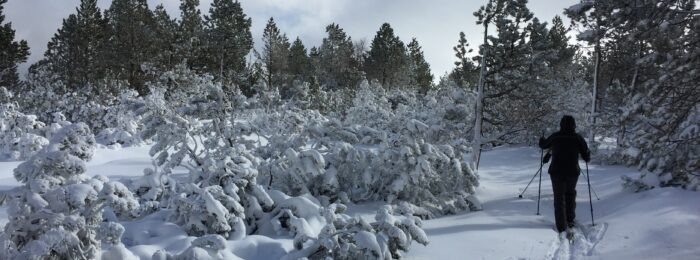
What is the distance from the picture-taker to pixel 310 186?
7.50 metres

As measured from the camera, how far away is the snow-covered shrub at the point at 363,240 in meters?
4.22

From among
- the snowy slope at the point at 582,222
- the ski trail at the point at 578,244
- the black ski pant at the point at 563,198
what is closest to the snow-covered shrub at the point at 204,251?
the snowy slope at the point at 582,222

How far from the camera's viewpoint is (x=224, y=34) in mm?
35219

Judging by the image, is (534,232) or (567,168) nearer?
(534,232)

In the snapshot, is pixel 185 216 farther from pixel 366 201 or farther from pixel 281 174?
pixel 366 201

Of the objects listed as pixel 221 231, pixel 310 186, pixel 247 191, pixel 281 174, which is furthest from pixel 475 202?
pixel 221 231

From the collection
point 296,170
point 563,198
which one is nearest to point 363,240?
point 296,170

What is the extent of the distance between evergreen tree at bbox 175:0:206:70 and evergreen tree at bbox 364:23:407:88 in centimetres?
1674

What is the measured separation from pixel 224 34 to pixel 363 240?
33.8 metres

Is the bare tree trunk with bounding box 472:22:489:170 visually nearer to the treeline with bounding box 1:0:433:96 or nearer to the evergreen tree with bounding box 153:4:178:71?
the treeline with bounding box 1:0:433:96

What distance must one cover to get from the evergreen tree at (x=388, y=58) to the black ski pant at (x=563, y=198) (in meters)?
37.2

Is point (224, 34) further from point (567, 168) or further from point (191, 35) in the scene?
point (567, 168)

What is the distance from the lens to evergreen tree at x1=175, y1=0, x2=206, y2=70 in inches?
1388

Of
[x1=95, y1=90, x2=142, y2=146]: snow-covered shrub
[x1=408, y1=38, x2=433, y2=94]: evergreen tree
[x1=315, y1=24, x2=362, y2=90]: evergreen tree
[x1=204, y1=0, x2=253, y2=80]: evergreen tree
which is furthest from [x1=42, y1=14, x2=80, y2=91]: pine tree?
[x1=408, y1=38, x2=433, y2=94]: evergreen tree
